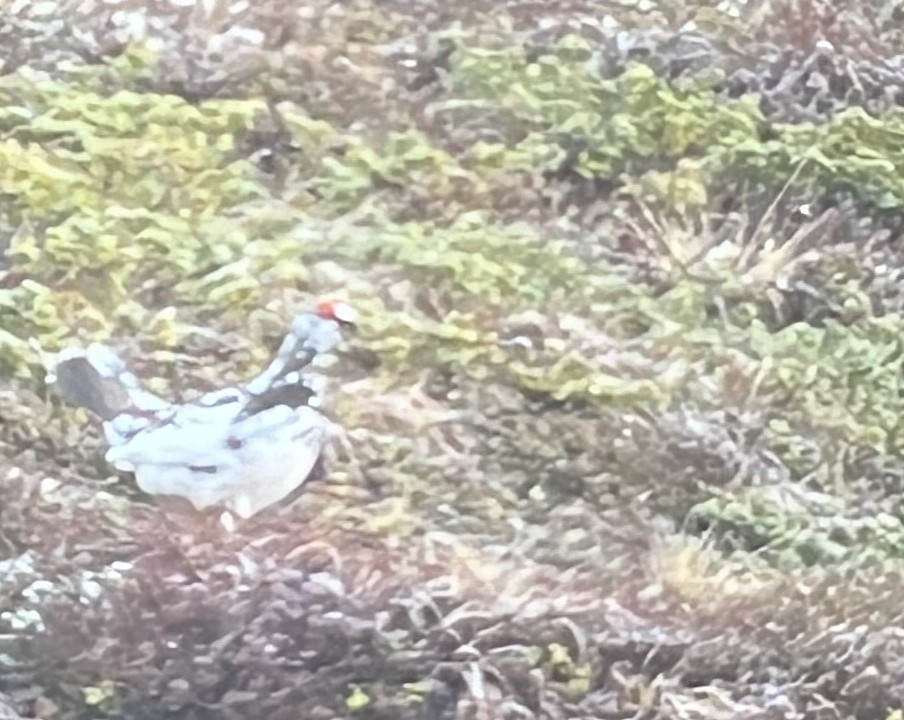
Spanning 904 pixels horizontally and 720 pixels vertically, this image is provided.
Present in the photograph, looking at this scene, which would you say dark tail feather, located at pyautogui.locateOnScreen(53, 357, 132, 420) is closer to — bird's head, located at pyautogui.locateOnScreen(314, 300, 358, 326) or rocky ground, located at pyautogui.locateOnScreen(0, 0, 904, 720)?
rocky ground, located at pyautogui.locateOnScreen(0, 0, 904, 720)

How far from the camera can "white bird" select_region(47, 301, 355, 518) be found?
0.89 m

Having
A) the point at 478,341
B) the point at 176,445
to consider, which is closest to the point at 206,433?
the point at 176,445

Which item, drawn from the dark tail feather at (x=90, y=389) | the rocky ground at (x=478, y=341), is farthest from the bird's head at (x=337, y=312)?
the dark tail feather at (x=90, y=389)

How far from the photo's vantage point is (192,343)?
0.90 meters

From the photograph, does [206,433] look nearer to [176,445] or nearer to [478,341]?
[176,445]

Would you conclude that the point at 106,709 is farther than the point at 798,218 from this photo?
No

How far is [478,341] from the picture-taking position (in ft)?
3.07

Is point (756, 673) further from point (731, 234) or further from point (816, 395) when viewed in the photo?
point (731, 234)

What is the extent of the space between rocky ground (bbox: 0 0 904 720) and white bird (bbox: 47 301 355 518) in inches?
0.6

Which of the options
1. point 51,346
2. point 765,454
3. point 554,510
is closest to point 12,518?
point 51,346

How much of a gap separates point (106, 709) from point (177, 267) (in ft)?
0.96

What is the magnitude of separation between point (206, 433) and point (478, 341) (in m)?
0.20

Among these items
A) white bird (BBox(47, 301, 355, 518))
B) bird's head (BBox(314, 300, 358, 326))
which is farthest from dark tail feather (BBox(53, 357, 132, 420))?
bird's head (BBox(314, 300, 358, 326))

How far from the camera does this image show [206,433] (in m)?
0.89
